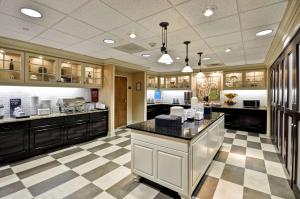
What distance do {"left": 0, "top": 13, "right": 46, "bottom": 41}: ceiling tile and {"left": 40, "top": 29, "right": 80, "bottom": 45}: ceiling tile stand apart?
0.37ft

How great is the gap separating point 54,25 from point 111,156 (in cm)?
271

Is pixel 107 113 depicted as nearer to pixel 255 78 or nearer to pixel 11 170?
pixel 11 170

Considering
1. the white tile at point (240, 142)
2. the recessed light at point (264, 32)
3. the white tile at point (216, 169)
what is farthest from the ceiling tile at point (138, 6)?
the white tile at point (240, 142)

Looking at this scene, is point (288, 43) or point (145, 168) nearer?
point (145, 168)

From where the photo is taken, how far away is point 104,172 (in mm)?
2684

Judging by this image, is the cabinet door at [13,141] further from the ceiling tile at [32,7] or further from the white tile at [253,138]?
the white tile at [253,138]

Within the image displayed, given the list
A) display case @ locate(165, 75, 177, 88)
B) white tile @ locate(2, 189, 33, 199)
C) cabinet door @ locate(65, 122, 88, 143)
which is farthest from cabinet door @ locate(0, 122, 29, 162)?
display case @ locate(165, 75, 177, 88)

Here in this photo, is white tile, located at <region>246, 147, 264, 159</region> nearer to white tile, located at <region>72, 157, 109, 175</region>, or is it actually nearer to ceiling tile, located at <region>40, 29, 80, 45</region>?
white tile, located at <region>72, 157, 109, 175</region>

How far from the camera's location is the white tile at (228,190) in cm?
206

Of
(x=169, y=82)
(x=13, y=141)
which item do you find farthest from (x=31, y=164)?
(x=169, y=82)

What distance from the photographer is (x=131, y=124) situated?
104 inches

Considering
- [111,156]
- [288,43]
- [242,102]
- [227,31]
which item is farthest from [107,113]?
[242,102]

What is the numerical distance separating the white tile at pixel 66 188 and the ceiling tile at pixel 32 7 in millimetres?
2484

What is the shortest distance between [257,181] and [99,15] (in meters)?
3.47
